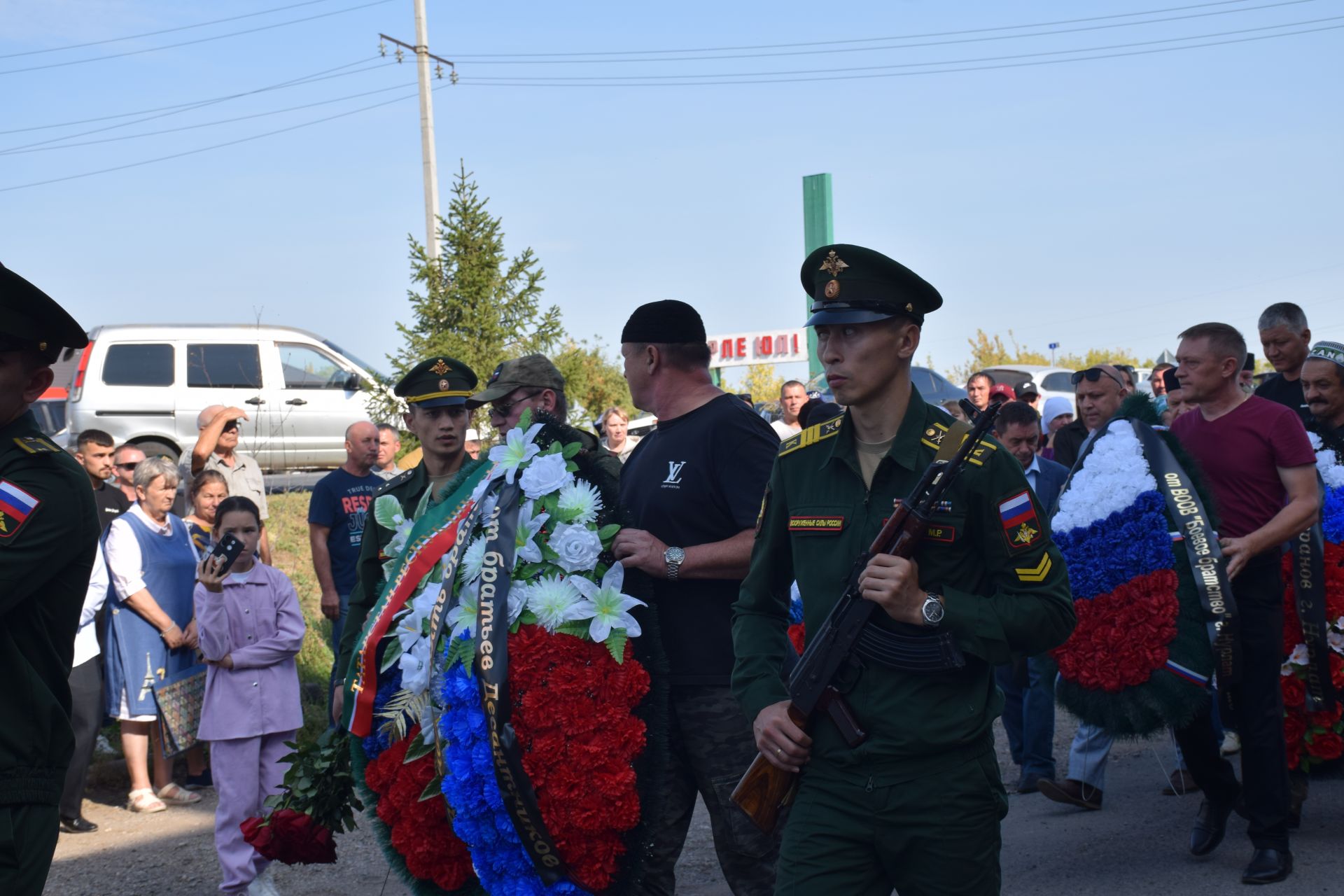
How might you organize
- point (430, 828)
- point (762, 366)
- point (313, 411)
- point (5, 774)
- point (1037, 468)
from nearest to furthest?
point (5, 774)
point (430, 828)
point (1037, 468)
point (313, 411)
point (762, 366)

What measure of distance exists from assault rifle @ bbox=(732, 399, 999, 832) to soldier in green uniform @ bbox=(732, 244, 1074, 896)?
0.14ft

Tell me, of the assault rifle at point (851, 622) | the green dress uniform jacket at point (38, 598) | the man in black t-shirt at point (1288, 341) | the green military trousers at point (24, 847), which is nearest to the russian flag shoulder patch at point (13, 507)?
the green dress uniform jacket at point (38, 598)

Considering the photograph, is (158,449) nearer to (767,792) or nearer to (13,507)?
(13,507)

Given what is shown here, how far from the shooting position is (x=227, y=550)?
6.43m

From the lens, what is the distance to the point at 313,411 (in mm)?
16578

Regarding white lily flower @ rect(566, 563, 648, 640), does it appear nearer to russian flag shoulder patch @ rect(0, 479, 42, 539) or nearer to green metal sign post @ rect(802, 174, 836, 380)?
russian flag shoulder patch @ rect(0, 479, 42, 539)

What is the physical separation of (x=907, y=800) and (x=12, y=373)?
7.90ft

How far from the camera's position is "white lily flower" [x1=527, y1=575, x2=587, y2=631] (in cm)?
427

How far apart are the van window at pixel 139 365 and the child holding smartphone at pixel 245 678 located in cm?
993

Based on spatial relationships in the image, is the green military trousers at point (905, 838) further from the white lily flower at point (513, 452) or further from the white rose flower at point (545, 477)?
the white lily flower at point (513, 452)

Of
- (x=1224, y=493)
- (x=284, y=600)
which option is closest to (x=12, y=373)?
(x=284, y=600)

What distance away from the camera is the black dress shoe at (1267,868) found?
5730mm

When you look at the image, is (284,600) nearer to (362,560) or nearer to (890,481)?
(362,560)

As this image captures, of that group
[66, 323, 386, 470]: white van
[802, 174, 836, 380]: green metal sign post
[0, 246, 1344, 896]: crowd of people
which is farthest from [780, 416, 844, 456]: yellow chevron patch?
[802, 174, 836, 380]: green metal sign post
